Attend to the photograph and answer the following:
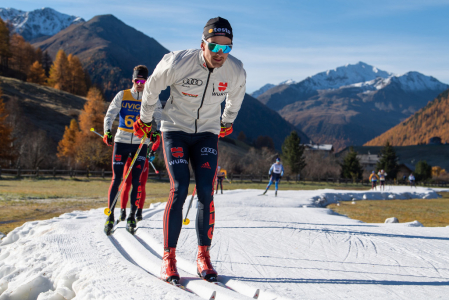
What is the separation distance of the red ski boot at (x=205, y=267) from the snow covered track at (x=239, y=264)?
0.09 m

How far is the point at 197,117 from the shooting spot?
11.8 ft

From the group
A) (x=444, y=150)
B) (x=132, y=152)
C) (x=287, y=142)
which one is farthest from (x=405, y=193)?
(x=444, y=150)

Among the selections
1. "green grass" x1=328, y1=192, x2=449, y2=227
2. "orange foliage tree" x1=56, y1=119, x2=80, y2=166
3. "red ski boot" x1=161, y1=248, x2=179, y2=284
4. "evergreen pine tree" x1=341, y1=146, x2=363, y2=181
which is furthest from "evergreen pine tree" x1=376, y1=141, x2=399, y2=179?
"red ski boot" x1=161, y1=248, x2=179, y2=284

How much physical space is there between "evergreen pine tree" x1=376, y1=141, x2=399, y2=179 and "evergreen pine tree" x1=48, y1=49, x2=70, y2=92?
8369 centimetres

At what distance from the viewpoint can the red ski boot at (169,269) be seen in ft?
10.2

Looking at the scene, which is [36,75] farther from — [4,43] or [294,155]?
[294,155]

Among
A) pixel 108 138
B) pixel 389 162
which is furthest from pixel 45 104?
pixel 108 138

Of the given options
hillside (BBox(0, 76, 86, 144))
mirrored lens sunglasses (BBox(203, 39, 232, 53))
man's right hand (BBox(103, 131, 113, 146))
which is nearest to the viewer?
mirrored lens sunglasses (BBox(203, 39, 232, 53))

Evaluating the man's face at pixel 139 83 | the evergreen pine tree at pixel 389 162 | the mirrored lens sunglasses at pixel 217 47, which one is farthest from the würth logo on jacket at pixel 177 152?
the evergreen pine tree at pixel 389 162

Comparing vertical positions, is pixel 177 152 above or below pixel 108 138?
below

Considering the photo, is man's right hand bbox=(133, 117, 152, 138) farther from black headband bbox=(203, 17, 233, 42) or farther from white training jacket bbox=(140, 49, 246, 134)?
black headband bbox=(203, 17, 233, 42)

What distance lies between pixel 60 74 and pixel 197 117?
108615 millimetres

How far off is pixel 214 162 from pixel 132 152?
2760 millimetres

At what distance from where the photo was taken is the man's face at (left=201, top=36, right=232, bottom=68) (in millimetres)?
3304
